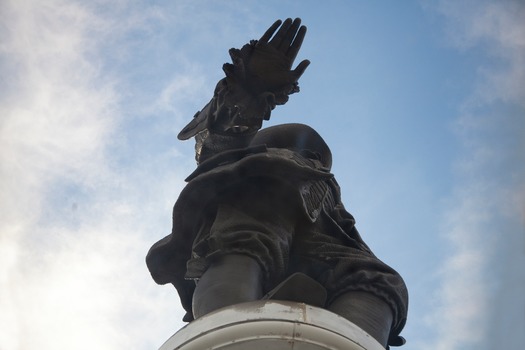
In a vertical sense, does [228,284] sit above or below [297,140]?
below

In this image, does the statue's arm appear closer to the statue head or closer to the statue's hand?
the statue's hand

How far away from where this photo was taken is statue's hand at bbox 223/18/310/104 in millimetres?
6562

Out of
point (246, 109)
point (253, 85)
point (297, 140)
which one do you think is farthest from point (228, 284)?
point (297, 140)

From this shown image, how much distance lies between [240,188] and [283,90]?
860 mm

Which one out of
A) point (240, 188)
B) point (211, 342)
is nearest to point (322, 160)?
point (240, 188)

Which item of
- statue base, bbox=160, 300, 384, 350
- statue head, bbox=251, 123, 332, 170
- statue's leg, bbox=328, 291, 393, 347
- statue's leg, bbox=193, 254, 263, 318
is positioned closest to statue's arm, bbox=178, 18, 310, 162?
statue head, bbox=251, 123, 332, 170

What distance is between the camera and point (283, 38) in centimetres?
675

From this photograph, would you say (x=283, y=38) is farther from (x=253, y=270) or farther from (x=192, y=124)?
(x=253, y=270)

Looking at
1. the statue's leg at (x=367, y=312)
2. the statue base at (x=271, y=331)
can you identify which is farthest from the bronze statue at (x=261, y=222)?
the statue base at (x=271, y=331)

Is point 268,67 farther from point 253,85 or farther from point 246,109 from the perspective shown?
point 246,109

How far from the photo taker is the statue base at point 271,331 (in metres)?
4.34

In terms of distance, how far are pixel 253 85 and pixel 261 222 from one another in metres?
1.11

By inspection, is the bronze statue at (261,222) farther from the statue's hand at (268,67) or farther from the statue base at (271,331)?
the statue base at (271,331)

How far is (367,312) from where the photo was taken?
5723 mm
